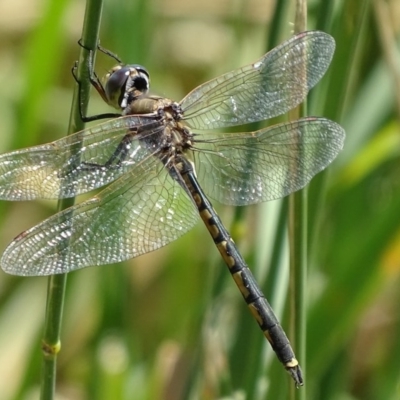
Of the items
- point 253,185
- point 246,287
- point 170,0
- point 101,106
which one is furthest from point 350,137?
point 170,0

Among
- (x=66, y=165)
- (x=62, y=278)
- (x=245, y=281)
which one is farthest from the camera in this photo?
(x=245, y=281)

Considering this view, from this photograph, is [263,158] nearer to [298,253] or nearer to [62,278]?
[298,253]

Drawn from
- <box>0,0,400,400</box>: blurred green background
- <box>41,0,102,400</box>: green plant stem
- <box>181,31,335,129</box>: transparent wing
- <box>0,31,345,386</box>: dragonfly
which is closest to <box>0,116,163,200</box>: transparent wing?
<box>0,31,345,386</box>: dragonfly

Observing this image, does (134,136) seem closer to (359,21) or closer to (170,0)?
(359,21)

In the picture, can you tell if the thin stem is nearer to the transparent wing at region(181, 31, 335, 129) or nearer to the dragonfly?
the dragonfly

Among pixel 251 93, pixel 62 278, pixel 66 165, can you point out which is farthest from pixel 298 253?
pixel 251 93

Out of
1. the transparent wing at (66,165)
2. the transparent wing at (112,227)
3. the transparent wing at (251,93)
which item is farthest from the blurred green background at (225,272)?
the transparent wing at (66,165)

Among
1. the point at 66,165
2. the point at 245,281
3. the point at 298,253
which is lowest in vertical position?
the point at 298,253
